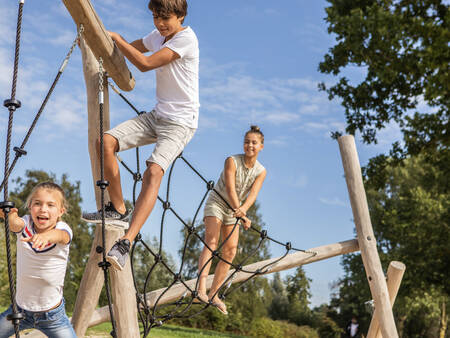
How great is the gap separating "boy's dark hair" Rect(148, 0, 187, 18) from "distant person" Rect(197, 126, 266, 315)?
168 cm

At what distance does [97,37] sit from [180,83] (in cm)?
54

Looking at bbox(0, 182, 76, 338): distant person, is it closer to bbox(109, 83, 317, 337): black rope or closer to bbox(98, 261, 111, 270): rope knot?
bbox(98, 261, 111, 270): rope knot

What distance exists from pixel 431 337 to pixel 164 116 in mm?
26975

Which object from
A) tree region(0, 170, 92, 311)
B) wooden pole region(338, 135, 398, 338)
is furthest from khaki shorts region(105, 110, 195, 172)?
tree region(0, 170, 92, 311)

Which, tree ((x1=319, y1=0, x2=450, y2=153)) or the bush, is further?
the bush

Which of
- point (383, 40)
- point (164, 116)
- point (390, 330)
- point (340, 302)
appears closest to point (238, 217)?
point (164, 116)

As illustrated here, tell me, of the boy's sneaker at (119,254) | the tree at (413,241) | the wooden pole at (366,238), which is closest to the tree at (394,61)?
the tree at (413,241)

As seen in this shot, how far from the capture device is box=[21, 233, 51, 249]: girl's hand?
96.7 inches

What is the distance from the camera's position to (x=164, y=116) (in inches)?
124

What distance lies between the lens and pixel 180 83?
316 cm

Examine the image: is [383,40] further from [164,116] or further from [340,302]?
[340,302]

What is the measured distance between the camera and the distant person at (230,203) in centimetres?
434

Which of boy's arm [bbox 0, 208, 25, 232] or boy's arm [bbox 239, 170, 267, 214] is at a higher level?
boy's arm [bbox 239, 170, 267, 214]

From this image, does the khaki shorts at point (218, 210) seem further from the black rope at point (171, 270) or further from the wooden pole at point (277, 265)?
the wooden pole at point (277, 265)
